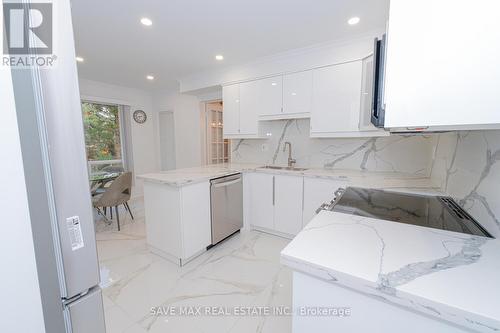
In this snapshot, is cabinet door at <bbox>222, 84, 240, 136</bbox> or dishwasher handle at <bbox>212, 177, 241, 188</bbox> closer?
dishwasher handle at <bbox>212, 177, 241, 188</bbox>

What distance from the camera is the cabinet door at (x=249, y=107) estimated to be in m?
2.91

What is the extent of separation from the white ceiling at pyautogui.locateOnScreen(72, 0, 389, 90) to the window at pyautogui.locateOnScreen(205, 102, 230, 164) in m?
1.44

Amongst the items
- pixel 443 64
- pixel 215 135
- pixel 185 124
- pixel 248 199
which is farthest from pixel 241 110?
pixel 443 64

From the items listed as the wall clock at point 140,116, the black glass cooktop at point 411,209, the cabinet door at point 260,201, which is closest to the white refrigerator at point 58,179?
the black glass cooktop at point 411,209

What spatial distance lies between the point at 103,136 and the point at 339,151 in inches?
182

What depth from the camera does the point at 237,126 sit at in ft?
10.3

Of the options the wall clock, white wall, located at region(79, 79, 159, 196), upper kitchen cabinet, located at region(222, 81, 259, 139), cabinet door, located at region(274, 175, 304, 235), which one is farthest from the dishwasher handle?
the wall clock

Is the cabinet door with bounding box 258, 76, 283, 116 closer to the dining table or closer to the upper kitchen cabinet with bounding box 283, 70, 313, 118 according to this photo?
the upper kitchen cabinet with bounding box 283, 70, 313, 118

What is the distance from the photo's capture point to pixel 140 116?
15.6ft

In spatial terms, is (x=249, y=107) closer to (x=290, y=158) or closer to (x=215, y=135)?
(x=290, y=158)

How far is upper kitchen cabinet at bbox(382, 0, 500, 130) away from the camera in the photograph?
1.69 feet

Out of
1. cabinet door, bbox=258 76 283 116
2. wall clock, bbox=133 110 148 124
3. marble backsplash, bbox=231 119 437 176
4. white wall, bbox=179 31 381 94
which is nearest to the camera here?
white wall, bbox=179 31 381 94

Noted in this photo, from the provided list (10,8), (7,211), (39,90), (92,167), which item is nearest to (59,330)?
(7,211)

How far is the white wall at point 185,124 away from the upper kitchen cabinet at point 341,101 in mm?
2633
